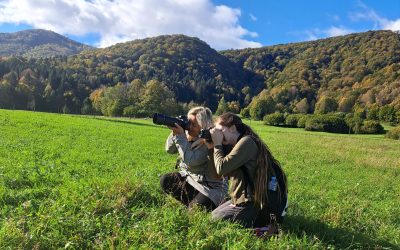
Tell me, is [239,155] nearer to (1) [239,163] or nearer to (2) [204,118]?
(1) [239,163]

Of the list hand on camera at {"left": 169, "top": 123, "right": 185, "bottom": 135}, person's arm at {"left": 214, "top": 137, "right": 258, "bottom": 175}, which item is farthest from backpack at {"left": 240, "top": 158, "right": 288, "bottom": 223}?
hand on camera at {"left": 169, "top": 123, "right": 185, "bottom": 135}

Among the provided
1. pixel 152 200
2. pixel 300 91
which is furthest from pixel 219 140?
pixel 300 91

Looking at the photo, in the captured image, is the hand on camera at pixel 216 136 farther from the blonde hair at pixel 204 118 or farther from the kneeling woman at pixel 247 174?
the blonde hair at pixel 204 118

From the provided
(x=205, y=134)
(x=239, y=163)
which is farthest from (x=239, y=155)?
(x=205, y=134)

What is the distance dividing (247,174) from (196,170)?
1.08m

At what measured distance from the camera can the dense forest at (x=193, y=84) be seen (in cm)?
8702

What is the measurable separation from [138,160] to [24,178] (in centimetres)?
757

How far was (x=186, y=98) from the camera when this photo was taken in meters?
162

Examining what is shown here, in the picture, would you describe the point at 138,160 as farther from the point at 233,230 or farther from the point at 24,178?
the point at 233,230

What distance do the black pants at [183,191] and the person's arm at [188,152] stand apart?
62 centimetres

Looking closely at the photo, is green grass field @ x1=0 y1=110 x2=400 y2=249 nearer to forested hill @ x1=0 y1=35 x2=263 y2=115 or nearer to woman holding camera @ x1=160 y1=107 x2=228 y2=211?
woman holding camera @ x1=160 y1=107 x2=228 y2=211

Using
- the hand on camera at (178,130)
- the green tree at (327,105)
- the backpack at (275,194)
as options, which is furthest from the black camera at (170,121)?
the green tree at (327,105)

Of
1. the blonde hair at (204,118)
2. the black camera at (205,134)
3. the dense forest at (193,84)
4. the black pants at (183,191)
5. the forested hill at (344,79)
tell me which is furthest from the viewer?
the forested hill at (344,79)

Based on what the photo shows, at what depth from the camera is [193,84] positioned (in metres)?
169
